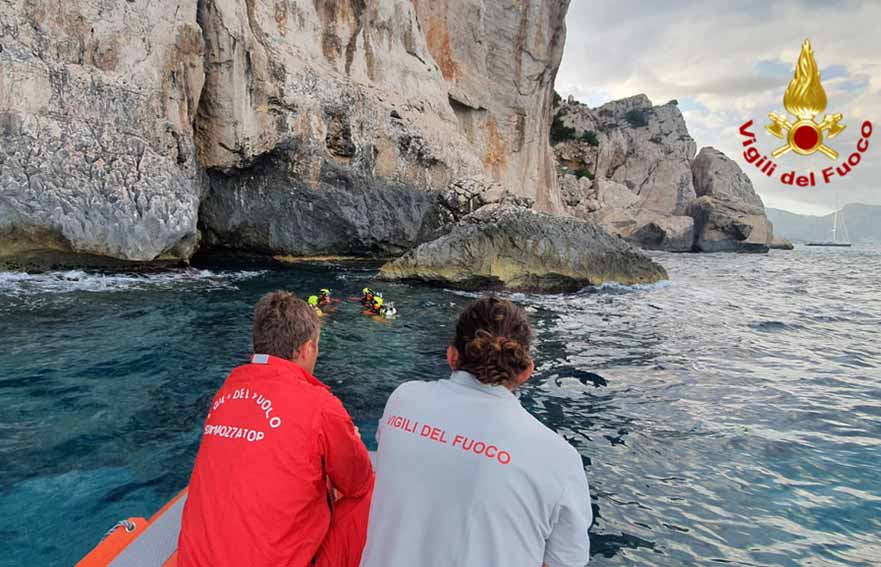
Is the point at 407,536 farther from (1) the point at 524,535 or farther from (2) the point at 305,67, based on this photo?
(2) the point at 305,67

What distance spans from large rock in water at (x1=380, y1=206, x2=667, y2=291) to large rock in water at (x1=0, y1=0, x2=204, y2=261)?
6.13 metres

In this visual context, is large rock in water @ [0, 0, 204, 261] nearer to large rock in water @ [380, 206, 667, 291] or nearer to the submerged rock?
large rock in water @ [380, 206, 667, 291]

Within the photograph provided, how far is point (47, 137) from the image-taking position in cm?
1108

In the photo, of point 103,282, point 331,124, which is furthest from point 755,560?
point 331,124

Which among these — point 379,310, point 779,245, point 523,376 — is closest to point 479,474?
point 523,376

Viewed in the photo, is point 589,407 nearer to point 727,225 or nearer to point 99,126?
point 99,126

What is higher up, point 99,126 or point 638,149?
point 638,149

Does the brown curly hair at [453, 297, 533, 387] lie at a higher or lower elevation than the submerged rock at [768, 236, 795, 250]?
lower

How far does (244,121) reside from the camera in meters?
15.1

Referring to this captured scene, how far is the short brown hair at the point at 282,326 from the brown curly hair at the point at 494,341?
0.73 meters

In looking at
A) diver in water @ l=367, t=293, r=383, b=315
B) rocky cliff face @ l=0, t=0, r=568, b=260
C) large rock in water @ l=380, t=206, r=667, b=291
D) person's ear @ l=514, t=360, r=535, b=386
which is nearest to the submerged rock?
rocky cliff face @ l=0, t=0, r=568, b=260

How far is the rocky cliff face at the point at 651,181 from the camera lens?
4562 cm

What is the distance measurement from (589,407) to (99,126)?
39.9 feet

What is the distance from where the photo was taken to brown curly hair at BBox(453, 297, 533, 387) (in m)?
1.71
